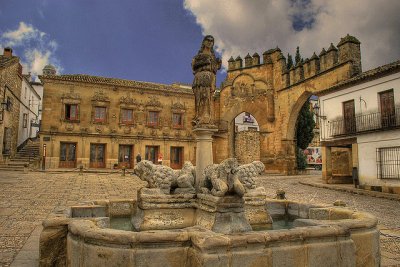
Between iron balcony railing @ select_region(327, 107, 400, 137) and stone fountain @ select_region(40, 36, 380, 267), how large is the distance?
10.5m

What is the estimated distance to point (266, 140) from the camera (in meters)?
24.9

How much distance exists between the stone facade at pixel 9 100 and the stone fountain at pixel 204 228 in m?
19.4

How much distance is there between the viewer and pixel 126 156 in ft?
86.6

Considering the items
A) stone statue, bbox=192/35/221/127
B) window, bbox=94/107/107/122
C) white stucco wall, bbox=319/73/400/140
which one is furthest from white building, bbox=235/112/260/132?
stone statue, bbox=192/35/221/127

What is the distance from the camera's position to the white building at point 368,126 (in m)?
13.6

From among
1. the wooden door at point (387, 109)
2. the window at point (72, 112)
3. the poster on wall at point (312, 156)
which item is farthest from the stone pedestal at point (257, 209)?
the poster on wall at point (312, 156)

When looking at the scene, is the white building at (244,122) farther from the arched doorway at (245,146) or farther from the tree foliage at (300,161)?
the tree foliage at (300,161)

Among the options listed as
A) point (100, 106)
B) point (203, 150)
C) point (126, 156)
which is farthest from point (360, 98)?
point (100, 106)

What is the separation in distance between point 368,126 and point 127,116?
60.6 ft

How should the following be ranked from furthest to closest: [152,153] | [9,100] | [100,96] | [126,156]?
[152,153], [126,156], [100,96], [9,100]

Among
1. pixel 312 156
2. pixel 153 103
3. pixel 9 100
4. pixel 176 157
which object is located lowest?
pixel 176 157

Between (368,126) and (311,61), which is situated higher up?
(311,61)

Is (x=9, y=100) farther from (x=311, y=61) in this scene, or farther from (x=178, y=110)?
(x=311, y=61)

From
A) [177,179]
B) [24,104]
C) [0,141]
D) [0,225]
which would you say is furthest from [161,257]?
[24,104]
